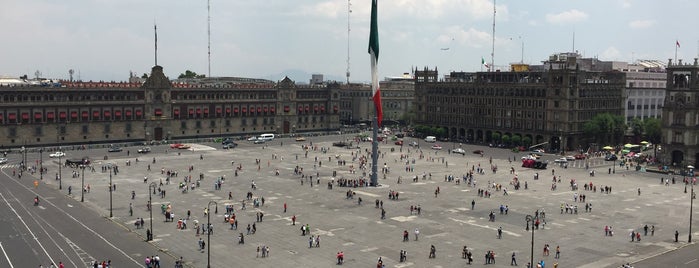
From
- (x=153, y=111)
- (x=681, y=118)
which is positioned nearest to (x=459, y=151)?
(x=681, y=118)

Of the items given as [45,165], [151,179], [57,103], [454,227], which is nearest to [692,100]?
[454,227]

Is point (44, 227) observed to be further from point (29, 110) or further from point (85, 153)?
point (29, 110)

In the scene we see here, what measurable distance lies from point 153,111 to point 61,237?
339 feet

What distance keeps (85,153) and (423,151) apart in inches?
2848

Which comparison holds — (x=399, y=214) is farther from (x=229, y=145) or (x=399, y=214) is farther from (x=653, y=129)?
(x=653, y=129)

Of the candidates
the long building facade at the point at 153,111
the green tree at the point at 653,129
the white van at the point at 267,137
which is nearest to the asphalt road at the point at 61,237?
the long building facade at the point at 153,111

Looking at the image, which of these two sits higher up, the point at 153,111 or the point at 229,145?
the point at 153,111

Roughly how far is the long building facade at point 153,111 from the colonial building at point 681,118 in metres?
100

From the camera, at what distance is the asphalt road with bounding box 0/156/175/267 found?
187 feet

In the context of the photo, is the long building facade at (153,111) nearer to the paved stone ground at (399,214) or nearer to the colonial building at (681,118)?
the paved stone ground at (399,214)

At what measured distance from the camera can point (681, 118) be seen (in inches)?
4751

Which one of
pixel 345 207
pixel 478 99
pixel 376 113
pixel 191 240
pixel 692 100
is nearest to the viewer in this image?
pixel 191 240

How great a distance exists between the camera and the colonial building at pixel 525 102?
152 m

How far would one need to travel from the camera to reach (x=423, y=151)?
151 m
